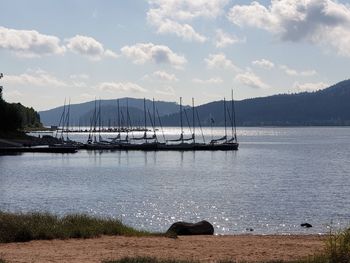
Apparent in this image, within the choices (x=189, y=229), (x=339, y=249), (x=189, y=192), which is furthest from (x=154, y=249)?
(x=189, y=192)

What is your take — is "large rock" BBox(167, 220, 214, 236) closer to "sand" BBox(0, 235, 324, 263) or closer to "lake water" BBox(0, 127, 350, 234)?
"sand" BBox(0, 235, 324, 263)

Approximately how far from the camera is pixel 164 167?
95875mm

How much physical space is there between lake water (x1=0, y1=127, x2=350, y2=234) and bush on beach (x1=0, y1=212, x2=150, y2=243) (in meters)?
11.5

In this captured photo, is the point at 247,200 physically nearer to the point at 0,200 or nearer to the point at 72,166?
the point at 0,200

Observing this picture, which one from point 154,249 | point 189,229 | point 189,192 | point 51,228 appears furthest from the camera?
point 189,192

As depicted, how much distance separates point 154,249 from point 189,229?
23.0 ft

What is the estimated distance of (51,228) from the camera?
73.9 ft

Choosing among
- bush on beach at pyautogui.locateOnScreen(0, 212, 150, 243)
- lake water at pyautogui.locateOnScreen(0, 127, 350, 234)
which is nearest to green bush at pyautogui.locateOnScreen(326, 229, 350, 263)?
bush on beach at pyautogui.locateOnScreen(0, 212, 150, 243)

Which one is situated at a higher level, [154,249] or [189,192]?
[154,249]

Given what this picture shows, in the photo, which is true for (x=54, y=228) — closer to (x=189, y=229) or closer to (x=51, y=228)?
(x=51, y=228)

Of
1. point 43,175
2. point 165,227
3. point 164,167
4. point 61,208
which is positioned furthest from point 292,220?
point 164,167

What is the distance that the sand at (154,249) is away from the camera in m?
18.3

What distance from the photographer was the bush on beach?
71.0ft

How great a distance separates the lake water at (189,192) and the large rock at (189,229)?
6.38 metres
